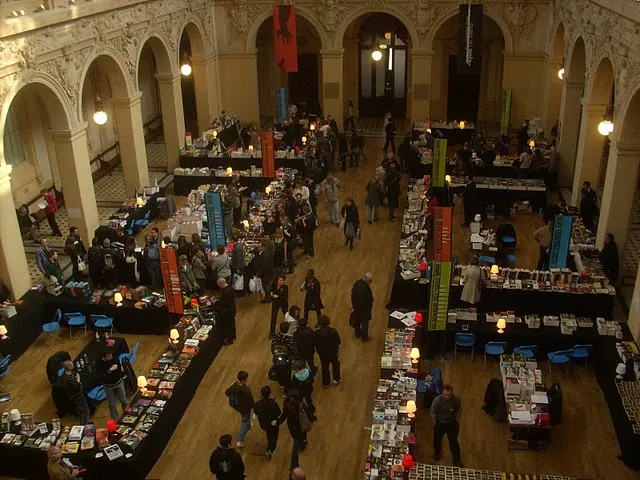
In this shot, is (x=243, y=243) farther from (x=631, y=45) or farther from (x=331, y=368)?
(x=631, y=45)

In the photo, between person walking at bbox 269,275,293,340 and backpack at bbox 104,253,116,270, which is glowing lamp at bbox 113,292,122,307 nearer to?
backpack at bbox 104,253,116,270

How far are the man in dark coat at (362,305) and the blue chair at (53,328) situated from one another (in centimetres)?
624

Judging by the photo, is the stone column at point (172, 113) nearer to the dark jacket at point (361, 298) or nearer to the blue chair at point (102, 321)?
the blue chair at point (102, 321)

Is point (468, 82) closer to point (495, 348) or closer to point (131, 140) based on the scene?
point (131, 140)

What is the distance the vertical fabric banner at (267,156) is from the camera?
21031 millimetres

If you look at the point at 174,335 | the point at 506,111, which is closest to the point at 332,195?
the point at 174,335

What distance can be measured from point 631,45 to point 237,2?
15.9 metres

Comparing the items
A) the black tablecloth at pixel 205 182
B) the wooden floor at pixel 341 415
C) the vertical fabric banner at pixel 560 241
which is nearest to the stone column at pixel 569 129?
the vertical fabric banner at pixel 560 241

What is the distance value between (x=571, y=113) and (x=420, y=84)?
262 inches

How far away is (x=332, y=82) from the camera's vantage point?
27.1 meters

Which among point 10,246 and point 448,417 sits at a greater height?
A: point 10,246

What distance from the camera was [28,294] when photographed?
51.2 feet

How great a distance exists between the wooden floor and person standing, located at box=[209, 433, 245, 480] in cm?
159

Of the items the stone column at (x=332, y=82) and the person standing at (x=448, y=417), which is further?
the stone column at (x=332, y=82)
